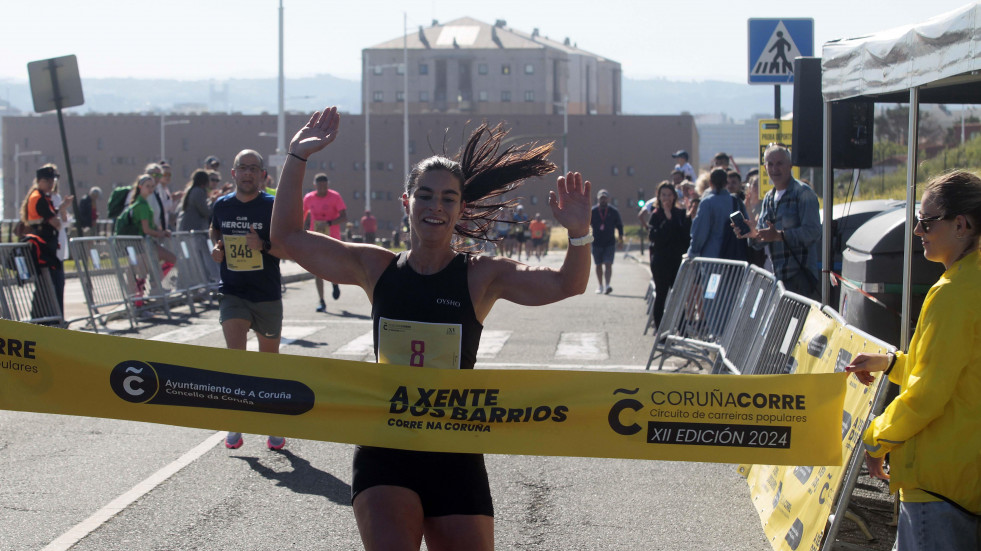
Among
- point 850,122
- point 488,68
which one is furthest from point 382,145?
point 850,122

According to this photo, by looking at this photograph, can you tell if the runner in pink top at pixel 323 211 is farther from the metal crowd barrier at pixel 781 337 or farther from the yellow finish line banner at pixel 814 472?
the yellow finish line banner at pixel 814 472

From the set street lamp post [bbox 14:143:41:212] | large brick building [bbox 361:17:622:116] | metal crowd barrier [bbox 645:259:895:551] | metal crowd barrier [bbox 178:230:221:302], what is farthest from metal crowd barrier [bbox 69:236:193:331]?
large brick building [bbox 361:17:622:116]

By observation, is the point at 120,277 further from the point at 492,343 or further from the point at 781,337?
the point at 781,337

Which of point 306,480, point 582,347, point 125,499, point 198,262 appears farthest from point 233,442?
point 198,262

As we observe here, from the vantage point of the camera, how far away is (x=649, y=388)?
4.28 metres

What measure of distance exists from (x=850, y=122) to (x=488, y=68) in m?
116

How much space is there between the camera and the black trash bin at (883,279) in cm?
790

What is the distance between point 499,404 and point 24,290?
10.1 meters

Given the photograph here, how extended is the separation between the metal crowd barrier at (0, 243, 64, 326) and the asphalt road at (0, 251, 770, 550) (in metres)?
3.51

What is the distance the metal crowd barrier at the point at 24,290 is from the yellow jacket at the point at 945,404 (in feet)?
35.0

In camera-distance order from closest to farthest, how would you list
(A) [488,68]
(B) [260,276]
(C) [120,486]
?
(C) [120,486], (B) [260,276], (A) [488,68]

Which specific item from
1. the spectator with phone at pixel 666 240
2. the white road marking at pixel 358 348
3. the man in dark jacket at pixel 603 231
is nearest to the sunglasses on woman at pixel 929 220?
the white road marking at pixel 358 348

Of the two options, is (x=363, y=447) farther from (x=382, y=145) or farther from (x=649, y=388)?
(x=382, y=145)

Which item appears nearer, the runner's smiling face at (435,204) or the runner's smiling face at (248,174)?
the runner's smiling face at (435,204)
